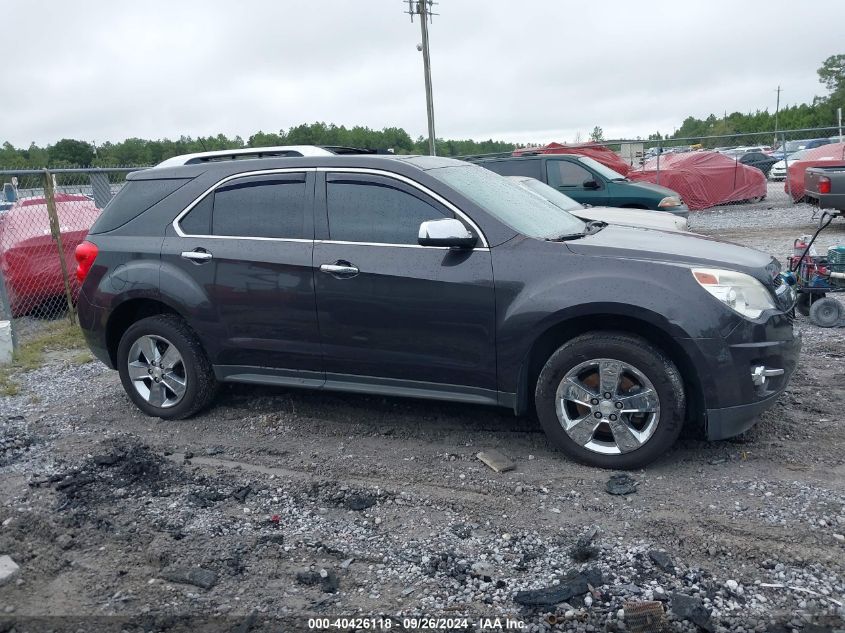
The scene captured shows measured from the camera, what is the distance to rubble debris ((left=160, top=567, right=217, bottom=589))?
3.50 meters

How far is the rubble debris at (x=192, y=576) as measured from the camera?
3.50m

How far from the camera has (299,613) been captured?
3252 millimetres

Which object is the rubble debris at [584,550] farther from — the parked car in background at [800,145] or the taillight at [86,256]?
the parked car in background at [800,145]

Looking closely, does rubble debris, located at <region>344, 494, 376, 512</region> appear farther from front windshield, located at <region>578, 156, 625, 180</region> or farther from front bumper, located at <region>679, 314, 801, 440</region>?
front windshield, located at <region>578, 156, 625, 180</region>

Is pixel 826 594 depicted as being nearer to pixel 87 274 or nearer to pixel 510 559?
pixel 510 559

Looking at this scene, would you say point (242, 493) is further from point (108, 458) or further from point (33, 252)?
point (33, 252)

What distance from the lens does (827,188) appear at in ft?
36.0

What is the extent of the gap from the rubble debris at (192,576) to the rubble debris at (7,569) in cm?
73

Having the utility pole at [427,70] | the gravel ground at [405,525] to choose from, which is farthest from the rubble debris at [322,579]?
the utility pole at [427,70]

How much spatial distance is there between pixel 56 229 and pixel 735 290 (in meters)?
8.07

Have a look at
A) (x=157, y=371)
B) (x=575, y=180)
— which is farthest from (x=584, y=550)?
(x=575, y=180)

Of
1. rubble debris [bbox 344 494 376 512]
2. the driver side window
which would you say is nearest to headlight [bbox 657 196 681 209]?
the driver side window

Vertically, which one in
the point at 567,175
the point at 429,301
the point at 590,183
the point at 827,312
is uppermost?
the point at 567,175

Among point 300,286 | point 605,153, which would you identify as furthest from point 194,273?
point 605,153
